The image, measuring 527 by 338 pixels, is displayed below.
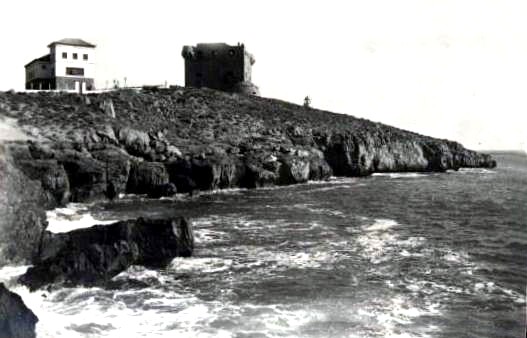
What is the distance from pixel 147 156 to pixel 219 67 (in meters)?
42.3

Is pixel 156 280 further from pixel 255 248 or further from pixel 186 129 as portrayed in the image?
pixel 186 129

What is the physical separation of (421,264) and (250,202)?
23.9m

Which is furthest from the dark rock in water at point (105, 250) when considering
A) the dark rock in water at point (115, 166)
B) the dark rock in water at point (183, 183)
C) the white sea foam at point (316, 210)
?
the dark rock in water at point (183, 183)

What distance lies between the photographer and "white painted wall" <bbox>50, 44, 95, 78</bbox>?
217 ft

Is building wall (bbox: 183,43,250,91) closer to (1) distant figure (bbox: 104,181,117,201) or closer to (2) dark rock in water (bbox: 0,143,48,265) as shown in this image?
(1) distant figure (bbox: 104,181,117,201)

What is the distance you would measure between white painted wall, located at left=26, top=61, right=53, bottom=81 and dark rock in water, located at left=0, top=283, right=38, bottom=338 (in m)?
58.0

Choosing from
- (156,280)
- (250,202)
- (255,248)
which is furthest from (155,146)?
(156,280)

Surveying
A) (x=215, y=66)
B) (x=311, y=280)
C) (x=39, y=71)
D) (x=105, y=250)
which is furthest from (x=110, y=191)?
(x=215, y=66)

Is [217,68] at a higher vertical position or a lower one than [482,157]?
higher

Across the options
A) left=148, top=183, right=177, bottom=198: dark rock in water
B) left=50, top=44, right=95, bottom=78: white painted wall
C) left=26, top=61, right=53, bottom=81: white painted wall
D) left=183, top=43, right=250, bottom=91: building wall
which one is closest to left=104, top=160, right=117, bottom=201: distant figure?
left=148, top=183, right=177, bottom=198: dark rock in water

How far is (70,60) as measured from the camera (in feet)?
226

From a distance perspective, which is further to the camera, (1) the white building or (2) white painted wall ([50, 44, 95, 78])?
(1) the white building

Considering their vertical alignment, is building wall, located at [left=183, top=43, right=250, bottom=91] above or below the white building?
above

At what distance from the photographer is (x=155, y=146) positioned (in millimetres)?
60156
